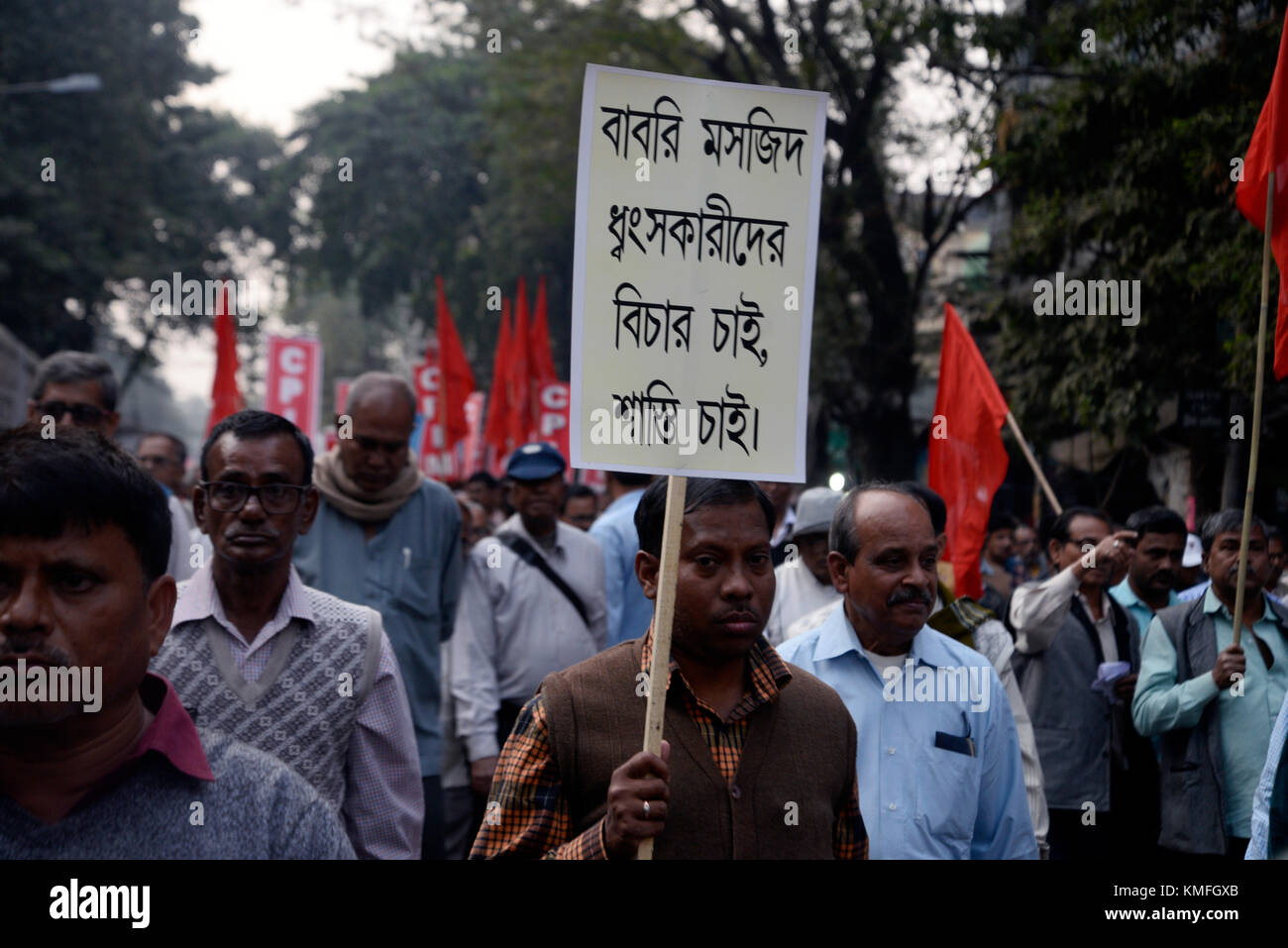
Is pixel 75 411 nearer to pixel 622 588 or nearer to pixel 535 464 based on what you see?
pixel 535 464

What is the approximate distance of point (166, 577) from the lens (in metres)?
1.96

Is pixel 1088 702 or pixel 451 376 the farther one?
pixel 451 376

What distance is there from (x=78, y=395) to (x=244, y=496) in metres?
1.88

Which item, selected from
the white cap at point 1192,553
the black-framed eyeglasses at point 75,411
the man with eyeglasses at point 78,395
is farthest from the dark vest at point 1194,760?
the black-framed eyeglasses at point 75,411

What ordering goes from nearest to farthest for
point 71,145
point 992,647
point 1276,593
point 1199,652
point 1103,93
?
point 992,647 → point 1199,652 → point 1276,593 → point 1103,93 → point 71,145

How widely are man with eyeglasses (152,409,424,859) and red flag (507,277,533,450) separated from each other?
1030cm

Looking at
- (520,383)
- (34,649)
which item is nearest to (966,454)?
(34,649)

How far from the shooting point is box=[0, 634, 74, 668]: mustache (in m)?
1.76

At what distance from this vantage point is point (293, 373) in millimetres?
14984
